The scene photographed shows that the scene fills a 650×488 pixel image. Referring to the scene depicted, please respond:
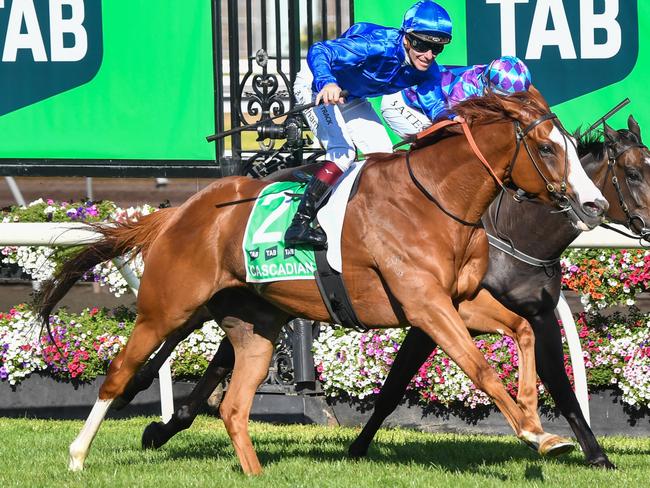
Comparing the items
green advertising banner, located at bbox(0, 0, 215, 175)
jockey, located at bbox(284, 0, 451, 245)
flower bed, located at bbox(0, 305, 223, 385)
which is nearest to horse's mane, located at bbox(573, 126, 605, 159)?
jockey, located at bbox(284, 0, 451, 245)

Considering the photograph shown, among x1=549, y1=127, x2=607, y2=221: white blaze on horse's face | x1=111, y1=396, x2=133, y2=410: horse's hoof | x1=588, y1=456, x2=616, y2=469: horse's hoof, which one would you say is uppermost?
x1=549, y1=127, x2=607, y2=221: white blaze on horse's face

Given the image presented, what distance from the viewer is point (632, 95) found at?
27.7 feet

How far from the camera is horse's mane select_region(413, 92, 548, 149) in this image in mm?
5074

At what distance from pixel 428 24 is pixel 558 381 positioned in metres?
1.76

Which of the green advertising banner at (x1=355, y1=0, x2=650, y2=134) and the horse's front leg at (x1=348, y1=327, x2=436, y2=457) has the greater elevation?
the green advertising banner at (x1=355, y1=0, x2=650, y2=134)

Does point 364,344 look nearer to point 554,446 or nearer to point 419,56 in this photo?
point 419,56

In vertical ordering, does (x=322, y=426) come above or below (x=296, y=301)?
below

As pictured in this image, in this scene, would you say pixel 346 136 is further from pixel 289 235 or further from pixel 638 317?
pixel 638 317

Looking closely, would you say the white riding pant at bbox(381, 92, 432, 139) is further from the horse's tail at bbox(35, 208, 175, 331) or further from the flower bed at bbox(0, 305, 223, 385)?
the flower bed at bbox(0, 305, 223, 385)

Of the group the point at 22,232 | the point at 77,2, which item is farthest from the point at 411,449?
the point at 77,2

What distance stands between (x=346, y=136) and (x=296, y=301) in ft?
2.76

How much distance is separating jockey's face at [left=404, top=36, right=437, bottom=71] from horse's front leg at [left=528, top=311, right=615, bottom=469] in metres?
1.33

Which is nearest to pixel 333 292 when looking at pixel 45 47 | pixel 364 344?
pixel 364 344

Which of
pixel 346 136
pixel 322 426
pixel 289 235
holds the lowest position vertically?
pixel 322 426
